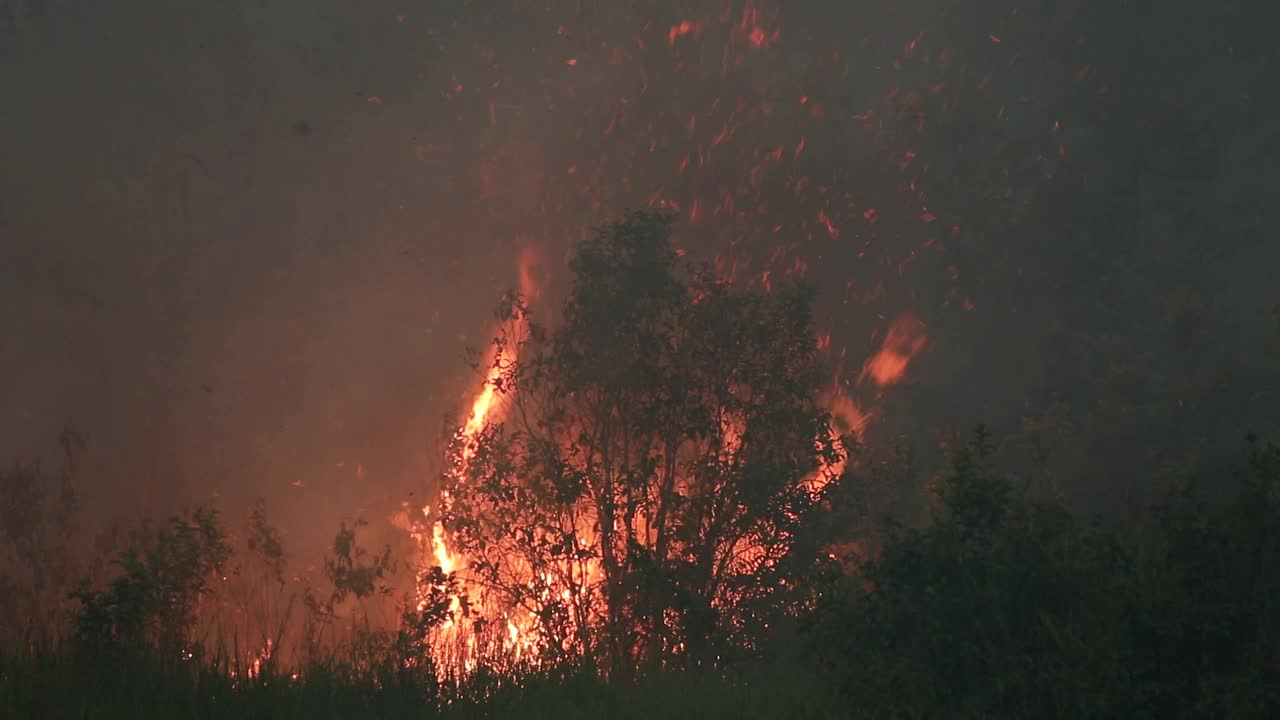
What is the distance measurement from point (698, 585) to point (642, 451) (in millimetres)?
1766

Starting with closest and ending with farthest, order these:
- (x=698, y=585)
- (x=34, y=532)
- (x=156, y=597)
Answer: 1. (x=156, y=597)
2. (x=698, y=585)
3. (x=34, y=532)

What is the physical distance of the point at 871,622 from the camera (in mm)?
8219

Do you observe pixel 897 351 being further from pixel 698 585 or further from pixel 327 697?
pixel 327 697

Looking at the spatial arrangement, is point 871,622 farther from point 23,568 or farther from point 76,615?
point 23,568

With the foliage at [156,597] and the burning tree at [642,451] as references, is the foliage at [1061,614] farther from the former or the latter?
the burning tree at [642,451]

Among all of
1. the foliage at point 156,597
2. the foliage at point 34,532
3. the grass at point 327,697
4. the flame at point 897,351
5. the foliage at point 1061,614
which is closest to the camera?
the foliage at point 1061,614

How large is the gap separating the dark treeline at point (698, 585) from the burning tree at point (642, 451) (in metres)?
0.04

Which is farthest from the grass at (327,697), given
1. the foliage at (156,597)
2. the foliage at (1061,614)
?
the foliage at (1061,614)

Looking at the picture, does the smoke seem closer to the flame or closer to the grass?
the flame

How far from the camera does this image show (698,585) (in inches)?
555

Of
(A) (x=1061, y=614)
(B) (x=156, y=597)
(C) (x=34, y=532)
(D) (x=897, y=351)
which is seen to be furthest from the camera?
(D) (x=897, y=351)

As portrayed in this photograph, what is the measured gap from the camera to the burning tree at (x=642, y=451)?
14445 millimetres

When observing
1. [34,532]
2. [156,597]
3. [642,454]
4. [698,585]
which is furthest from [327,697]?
[34,532]

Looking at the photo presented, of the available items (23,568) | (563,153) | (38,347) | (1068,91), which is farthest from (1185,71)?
(38,347)
